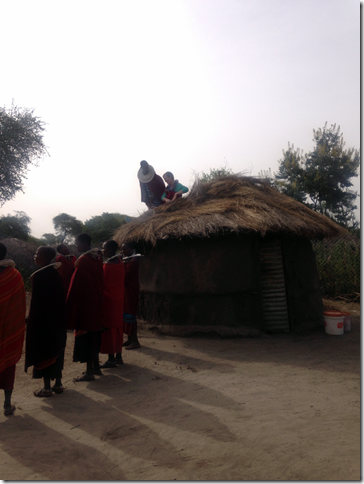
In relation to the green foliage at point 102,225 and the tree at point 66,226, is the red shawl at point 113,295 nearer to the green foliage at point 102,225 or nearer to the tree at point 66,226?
the green foliage at point 102,225

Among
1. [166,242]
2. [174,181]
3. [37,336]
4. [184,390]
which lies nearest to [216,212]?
[166,242]

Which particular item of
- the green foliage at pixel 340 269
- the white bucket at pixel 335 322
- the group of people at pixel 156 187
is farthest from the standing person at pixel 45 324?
the green foliage at pixel 340 269

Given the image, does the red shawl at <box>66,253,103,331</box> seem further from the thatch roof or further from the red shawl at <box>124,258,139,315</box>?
the thatch roof

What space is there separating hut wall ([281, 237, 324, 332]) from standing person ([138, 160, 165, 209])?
2912 mm

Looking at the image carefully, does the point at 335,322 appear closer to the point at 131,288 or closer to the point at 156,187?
the point at 131,288

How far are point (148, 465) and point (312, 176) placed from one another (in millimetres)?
19260

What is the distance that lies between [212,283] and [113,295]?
2.27 meters

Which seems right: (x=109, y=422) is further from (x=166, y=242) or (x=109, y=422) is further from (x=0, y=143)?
(x=0, y=143)

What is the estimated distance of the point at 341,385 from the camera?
13.2 ft

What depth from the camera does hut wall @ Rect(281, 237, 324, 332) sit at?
6.91 m

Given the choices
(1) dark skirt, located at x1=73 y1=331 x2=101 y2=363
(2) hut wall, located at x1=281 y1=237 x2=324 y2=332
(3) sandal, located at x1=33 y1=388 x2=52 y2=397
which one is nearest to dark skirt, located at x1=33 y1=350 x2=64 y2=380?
(3) sandal, located at x1=33 y1=388 x2=52 y2=397

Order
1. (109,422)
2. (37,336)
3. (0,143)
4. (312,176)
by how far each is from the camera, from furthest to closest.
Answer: (312,176), (0,143), (37,336), (109,422)

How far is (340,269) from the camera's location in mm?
11562

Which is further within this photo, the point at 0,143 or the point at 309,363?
the point at 0,143
